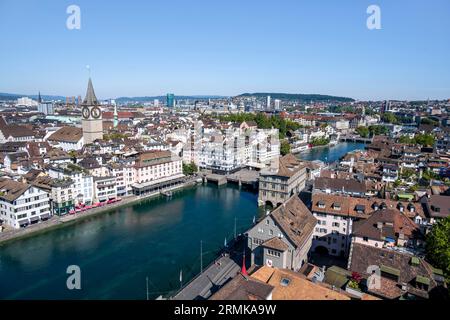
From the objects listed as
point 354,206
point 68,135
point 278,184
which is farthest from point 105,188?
point 68,135

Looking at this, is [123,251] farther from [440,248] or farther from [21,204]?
[440,248]

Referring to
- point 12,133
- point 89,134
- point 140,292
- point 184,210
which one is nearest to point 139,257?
point 140,292

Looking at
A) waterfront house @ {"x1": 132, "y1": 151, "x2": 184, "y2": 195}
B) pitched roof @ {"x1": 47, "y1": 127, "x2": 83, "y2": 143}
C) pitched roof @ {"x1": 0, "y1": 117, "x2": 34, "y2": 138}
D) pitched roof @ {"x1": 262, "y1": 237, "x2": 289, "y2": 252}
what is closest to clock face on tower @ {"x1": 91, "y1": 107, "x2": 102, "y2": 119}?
pitched roof @ {"x1": 47, "y1": 127, "x2": 83, "y2": 143}

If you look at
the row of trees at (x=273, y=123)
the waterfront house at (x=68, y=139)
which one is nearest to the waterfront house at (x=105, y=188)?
the waterfront house at (x=68, y=139)

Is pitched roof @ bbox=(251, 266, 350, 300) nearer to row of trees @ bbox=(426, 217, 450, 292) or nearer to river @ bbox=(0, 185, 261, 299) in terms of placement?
row of trees @ bbox=(426, 217, 450, 292)

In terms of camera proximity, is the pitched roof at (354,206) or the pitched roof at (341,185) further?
the pitched roof at (341,185)

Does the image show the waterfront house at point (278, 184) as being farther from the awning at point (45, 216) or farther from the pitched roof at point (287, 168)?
the awning at point (45, 216)

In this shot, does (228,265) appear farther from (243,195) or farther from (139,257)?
(243,195)
